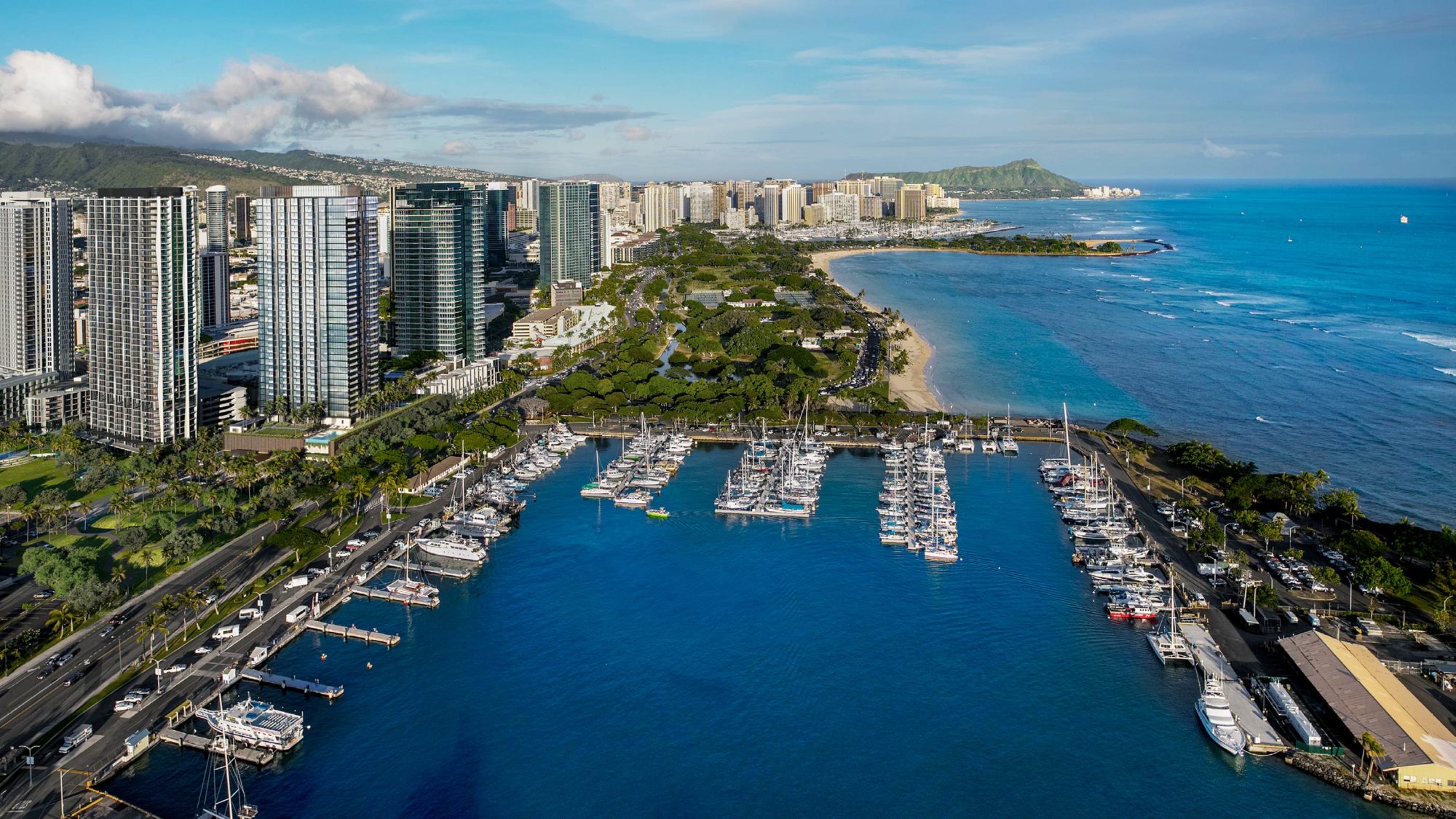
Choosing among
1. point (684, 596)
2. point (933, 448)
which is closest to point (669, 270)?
A: point (933, 448)

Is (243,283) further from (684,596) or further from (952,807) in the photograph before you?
(952,807)

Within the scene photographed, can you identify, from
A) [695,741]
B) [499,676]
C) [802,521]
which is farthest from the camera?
[802,521]

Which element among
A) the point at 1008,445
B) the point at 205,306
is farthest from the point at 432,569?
the point at 205,306

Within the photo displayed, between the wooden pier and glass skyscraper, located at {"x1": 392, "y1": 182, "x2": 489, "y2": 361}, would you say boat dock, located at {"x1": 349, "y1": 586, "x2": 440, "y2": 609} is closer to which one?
the wooden pier

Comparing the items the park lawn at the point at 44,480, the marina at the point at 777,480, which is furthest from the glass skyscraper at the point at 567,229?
the park lawn at the point at 44,480

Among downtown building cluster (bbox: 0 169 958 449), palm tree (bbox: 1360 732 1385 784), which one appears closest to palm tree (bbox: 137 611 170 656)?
downtown building cluster (bbox: 0 169 958 449)

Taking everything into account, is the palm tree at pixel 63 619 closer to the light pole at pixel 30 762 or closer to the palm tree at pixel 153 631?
the palm tree at pixel 153 631
